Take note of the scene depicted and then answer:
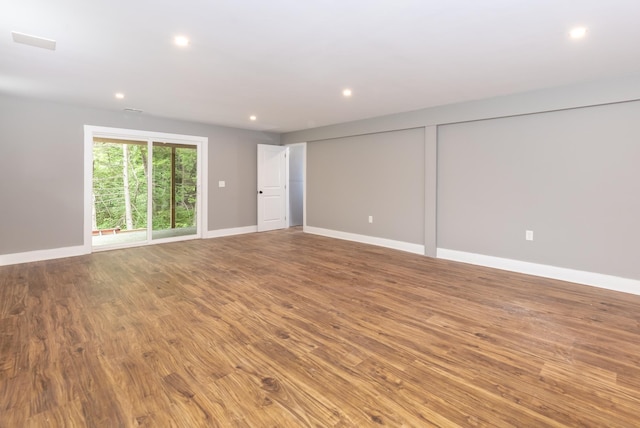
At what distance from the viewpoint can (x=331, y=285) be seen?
3.64 meters

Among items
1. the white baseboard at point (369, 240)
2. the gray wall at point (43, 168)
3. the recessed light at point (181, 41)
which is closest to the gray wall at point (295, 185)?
the white baseboard at point (369, 240)

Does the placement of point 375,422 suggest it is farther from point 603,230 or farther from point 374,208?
point 374,208

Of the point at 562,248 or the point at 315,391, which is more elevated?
the point at 562,248

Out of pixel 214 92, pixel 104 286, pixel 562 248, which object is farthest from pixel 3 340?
pixel 562 248

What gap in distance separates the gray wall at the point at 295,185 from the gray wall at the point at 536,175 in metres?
2.98

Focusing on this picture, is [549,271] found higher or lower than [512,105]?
lower

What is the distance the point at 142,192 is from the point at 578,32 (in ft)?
20.7

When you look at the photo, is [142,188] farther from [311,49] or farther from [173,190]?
[311,49]

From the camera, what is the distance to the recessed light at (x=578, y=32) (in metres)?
2.42

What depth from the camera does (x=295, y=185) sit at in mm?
8328

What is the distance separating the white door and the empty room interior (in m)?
0.88

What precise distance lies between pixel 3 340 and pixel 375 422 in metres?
2.72

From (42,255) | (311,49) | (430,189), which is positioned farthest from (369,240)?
(42,255)

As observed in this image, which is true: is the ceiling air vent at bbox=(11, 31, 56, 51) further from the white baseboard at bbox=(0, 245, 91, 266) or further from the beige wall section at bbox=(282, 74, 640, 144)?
the beige wall section at bbox=(282, 74, 640, 144)
